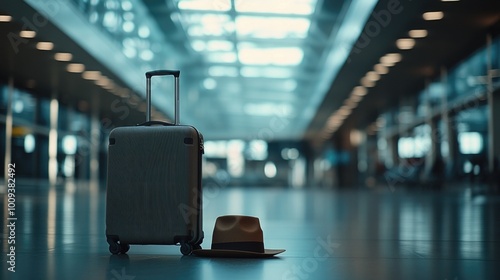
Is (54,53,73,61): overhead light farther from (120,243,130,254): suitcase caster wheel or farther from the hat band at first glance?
the hat band

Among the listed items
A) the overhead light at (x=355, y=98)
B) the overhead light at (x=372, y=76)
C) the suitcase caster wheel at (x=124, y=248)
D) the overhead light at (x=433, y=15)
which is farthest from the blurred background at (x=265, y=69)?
the suitcase caster wheel at (x=124, y=248)

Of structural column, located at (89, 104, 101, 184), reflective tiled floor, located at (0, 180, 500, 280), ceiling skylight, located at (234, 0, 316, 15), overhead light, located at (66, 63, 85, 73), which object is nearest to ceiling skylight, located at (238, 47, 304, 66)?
ceiling skylight, located at (234, 0, 316, 15)

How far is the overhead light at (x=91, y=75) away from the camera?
23.6 meters

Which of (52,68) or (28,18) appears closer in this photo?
(28,18)

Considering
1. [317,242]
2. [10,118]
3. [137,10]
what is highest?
[137,10]

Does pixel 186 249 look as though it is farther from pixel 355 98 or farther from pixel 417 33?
pixel 355 98

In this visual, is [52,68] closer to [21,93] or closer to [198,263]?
[21,93]

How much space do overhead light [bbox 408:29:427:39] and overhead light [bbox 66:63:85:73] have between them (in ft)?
33.1

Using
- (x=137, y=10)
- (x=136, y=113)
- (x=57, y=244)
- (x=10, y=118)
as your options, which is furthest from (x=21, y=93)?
(x=57, y=244)

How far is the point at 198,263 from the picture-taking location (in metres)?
4.27

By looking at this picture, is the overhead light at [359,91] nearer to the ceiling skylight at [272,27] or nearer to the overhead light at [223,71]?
the overhead light at [223,71]

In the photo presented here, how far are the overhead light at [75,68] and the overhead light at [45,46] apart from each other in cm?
243

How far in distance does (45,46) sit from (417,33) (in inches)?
390

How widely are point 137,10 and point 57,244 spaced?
1475 centimetres
